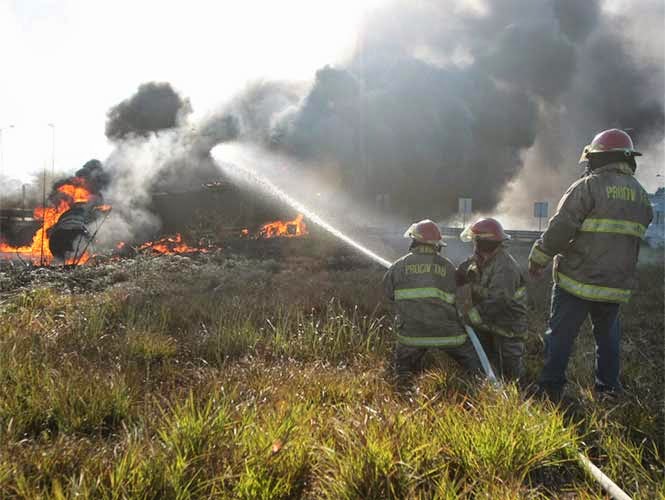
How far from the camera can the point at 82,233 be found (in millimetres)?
15594

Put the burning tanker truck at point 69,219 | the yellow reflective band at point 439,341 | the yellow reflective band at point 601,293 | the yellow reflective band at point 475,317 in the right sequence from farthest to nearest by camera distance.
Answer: the burning tanker truck at point 69,219, the yellow reflective band at point 475,317, the yellow reflective band at point 439,341, the yellow reflective band at point 601,293

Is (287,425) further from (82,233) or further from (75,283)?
(82,233)

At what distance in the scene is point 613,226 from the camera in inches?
136

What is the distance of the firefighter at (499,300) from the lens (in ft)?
13.4

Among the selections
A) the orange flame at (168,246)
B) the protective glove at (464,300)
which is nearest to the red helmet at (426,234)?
the protective glove at (464,300)

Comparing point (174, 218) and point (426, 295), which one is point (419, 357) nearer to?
point (426, 295)

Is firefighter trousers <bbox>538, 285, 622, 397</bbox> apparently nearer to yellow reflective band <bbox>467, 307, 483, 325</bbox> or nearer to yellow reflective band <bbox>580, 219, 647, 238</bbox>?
yellow reflective band <bbox>580, 219, 647, 238</bbox>

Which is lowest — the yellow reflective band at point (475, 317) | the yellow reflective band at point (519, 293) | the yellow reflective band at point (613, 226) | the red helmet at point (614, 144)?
the yellow reflective band at point (475, 317)

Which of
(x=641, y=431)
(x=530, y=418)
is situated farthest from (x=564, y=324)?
(x=530, y=418)

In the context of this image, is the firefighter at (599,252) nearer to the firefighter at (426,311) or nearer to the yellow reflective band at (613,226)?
the yellow reflective band at (613,226)

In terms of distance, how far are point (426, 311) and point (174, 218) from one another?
1904 centimetres

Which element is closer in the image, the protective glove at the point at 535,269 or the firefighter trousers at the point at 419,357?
the protective glove at the point at 535,269

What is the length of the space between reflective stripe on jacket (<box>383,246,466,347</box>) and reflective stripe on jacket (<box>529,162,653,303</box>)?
0.90 meters

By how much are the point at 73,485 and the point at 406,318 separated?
2832 millimetres
